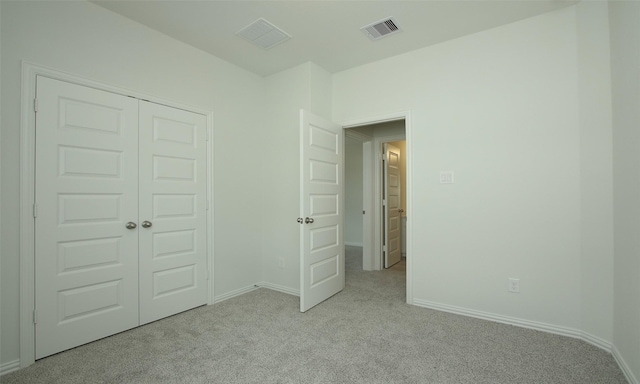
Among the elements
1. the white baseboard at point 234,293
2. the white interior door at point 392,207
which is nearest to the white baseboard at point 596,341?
the white interior door at point 392,207

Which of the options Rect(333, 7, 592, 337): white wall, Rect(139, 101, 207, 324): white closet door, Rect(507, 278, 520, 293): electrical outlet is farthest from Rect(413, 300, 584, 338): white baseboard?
Rect(139, 101, 207, 324): white closet door

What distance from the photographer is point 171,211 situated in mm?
2764

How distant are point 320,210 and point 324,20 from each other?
1826 millimetres

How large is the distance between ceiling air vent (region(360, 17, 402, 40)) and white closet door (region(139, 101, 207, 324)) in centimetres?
191

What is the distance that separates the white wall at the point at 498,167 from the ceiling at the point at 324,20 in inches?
8.3

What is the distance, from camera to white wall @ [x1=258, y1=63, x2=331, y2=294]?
3387mm

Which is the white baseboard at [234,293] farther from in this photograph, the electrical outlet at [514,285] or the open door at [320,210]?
the electrical outlet at [514,285]

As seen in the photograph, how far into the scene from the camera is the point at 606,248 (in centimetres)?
214

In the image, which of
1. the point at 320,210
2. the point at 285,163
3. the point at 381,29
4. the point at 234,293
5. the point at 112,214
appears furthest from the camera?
the point at 285,163

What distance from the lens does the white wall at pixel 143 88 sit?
6.25 feet

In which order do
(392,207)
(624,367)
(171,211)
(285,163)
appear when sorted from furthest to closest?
(392,207)
(285,163)
(171,211)
(624,367)

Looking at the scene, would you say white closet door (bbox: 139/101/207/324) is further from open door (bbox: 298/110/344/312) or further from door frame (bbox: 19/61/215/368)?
open door (bbox: 298/110/344/312)

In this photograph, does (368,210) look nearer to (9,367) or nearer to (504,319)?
(504,319)

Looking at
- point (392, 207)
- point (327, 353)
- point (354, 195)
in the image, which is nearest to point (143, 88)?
point (327, 353)
